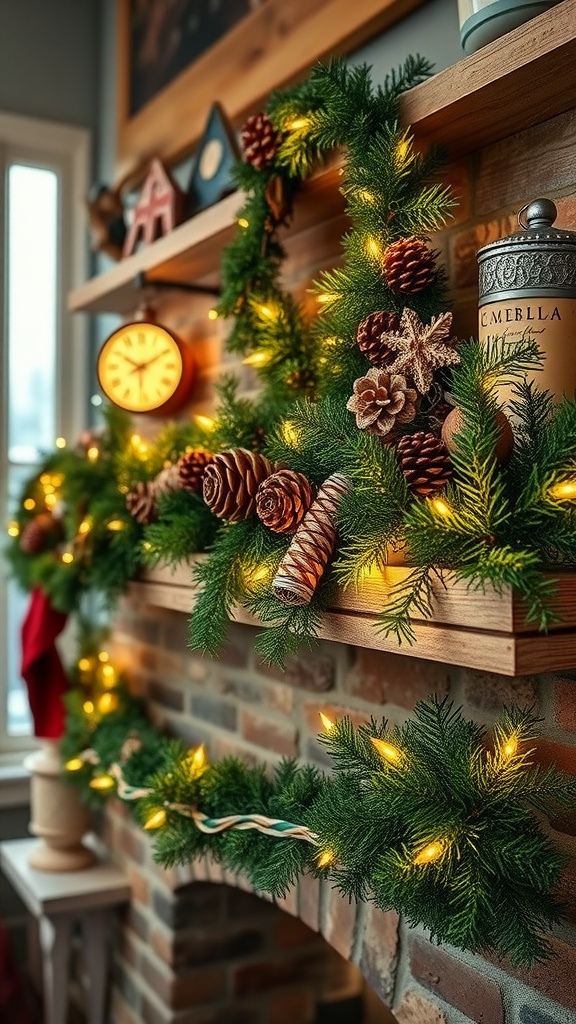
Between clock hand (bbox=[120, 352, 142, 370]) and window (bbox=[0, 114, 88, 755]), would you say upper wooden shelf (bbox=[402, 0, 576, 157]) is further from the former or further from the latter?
window (bbox=[0, 114, 88, 755])

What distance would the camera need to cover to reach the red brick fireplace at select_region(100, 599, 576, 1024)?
1026 mm

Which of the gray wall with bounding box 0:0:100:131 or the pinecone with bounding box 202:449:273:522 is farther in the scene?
the gray wall with bounding box 0:0:100:131

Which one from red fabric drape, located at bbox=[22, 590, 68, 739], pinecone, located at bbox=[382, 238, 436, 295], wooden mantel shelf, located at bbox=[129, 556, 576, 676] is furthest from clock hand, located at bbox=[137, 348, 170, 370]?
wooden mantel shelf, located at bbox=[129, 556, 576, 676]

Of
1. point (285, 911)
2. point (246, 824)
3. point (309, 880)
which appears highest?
point (246, 824)

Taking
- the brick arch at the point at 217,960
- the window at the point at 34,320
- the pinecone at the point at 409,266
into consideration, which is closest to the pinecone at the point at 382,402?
the pinecone at the point at 409,266

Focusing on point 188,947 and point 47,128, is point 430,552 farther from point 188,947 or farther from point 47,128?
point 47,128

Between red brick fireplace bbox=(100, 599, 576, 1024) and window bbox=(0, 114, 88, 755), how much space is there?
498mm

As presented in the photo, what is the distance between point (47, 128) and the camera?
248 cm

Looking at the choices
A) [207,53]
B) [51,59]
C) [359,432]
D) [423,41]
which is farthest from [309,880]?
[51,59]

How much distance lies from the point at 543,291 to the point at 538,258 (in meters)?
0.03

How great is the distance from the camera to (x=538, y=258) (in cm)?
91

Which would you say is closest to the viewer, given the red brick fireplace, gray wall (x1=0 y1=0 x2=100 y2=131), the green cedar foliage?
the green cedar foliage

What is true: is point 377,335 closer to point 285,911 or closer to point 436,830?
point 436,830

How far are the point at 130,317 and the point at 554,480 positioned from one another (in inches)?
60.9
